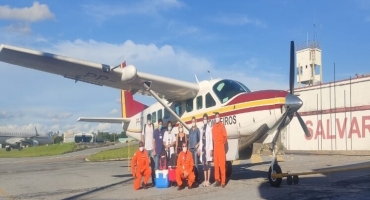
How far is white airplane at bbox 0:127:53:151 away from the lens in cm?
7719

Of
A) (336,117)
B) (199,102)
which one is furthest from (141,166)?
(336,117)

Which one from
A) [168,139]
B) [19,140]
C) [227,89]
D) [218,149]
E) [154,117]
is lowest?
[19,140]

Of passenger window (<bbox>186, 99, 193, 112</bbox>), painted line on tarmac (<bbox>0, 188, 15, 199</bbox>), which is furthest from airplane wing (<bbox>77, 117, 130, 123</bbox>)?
painted line on tarmac (<bbox>0, 188, 15, 199</bbox>)

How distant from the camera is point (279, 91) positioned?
10.9 m

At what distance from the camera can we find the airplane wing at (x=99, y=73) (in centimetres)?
1229

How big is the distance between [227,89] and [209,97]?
716mm

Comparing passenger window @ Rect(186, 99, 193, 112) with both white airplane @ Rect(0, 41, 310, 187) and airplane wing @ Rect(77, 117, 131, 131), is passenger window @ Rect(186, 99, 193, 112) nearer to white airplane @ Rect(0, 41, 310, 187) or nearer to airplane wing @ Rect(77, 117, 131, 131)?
white airplane @ Rect(0, 41, 310, 187)

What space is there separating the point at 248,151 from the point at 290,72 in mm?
2592

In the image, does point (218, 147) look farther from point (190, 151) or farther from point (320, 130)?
point (320, 130)

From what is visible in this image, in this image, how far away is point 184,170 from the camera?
10930mm

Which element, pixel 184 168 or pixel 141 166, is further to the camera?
pixel 141 166

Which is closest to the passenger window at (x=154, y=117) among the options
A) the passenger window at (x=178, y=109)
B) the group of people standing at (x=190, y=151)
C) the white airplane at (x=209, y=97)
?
the white airplane at (x=209, y=97)

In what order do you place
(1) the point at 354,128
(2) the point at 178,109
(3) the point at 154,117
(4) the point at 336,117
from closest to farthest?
(2) the point at 178,109
(3) the point at 154,117
(1) the point at 354,128
(4) the point at 336,117

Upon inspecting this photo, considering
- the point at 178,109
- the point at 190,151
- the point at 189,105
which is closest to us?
the point at 190,151
